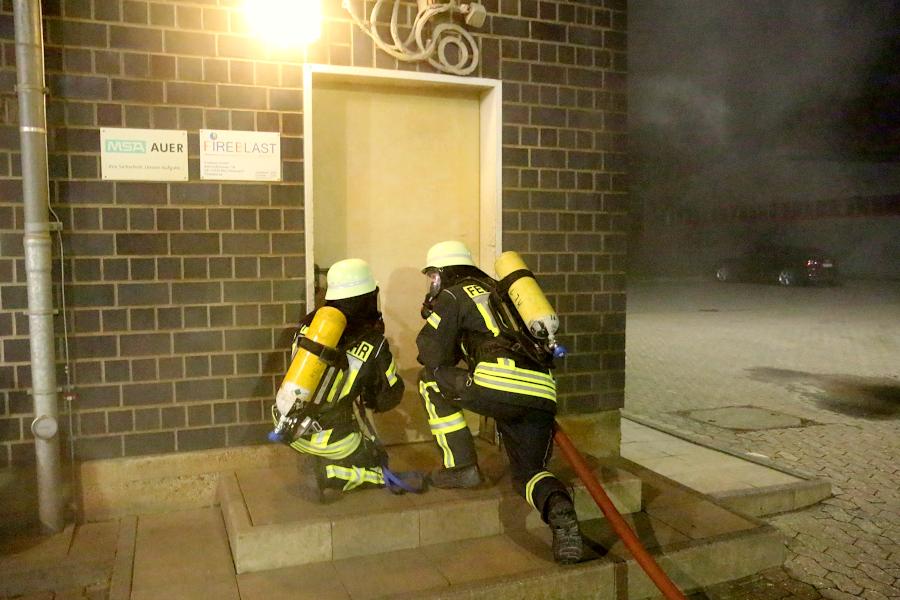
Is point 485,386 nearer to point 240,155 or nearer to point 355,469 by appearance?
point 355,469

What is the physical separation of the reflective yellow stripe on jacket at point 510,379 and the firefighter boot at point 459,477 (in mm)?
727

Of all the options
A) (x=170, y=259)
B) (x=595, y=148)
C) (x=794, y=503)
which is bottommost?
(x=794, y=503)

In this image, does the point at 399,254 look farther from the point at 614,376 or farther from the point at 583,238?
the point at 614,376

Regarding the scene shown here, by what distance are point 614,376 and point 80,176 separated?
4.26 m

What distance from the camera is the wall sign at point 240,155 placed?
4.94 meters

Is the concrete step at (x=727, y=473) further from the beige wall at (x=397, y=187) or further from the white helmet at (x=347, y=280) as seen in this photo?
the white helmet at (x=347, y=280)

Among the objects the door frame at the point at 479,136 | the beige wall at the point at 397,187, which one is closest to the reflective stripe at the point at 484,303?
the door frame at the point at 479,136

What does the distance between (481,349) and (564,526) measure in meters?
1.08

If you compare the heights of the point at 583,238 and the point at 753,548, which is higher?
the point at 583,238

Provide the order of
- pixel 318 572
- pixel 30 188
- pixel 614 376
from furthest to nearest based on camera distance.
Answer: pixel 614 376 → pixel 30 188 → pixel 318 572

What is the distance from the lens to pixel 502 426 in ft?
14.4

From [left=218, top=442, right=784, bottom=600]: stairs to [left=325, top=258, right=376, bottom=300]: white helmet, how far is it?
4.15ft

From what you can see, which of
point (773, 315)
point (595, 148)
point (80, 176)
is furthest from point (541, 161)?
point (773, 315)

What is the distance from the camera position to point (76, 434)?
4785 millimetres
